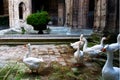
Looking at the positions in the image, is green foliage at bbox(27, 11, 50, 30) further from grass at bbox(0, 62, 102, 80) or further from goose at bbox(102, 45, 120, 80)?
goose at bbox(102, 45, 120, 80)

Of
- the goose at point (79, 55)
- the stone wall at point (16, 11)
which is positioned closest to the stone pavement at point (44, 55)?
the goose at point (79, 55)

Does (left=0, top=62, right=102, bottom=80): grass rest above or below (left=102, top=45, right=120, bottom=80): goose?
below

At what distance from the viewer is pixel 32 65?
4.91m

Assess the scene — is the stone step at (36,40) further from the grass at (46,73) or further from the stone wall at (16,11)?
the stone wall at (16,11)

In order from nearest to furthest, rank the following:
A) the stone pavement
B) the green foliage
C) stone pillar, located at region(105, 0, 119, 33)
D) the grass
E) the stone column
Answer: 1. the grass
2. the stone pavement
3. stone pillar, located at region(105, 0, 119, 33)
4. the green foliage
5. the stone column

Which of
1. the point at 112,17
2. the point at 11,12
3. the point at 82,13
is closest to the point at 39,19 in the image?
the point at 82,13

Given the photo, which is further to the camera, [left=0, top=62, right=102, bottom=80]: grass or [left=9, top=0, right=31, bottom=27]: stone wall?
[left=9, top=0, right=31, bottom=27]: stone wall

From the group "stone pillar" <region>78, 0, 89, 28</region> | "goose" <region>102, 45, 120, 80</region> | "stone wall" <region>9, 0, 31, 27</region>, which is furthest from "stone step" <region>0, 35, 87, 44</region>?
"stone wall" <region>9, 0, 31, 27</region>

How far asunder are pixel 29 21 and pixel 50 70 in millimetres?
8303

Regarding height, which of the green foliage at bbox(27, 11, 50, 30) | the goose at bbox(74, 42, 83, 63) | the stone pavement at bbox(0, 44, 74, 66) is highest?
the green foliage at bbox(27, 11, 50, 30)

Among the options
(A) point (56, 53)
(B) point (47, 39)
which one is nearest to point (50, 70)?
(A) point (56, 53)

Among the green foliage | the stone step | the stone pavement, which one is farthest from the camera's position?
the green foliage

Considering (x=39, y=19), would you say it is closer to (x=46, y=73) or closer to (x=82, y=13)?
(x=82, y=13)

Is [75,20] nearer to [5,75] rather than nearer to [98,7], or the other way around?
[98,7]
